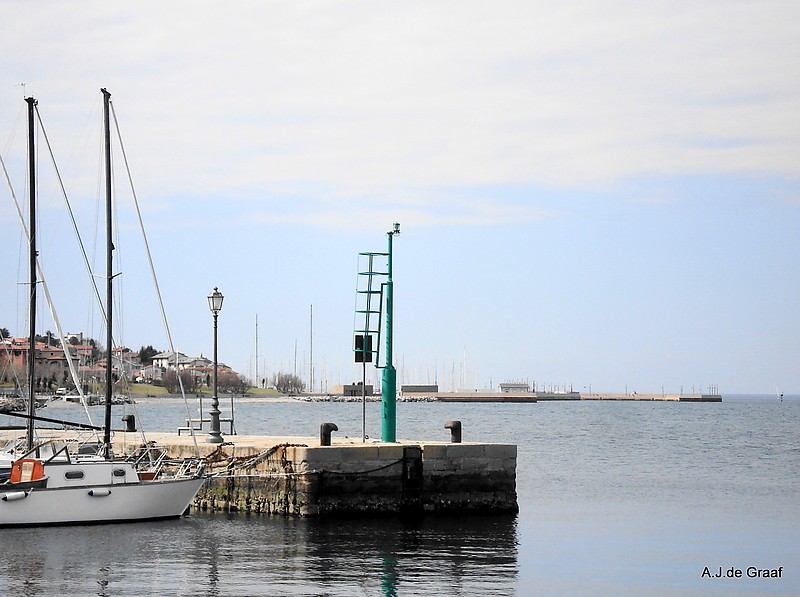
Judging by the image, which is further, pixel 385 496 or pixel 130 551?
pixel 385 496

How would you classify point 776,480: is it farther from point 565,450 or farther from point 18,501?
point 18,501

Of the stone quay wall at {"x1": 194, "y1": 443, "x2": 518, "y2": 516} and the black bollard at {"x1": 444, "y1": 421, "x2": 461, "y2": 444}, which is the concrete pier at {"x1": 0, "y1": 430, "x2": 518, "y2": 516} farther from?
the black bollard at {"x1": 444, "y1": 421, "x2": 461, "y2": 444}

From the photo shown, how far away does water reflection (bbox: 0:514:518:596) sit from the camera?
67.9 feet

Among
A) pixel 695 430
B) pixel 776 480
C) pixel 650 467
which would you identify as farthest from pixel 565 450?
pixel 695 430

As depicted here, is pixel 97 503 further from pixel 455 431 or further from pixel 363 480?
pixel 455 431

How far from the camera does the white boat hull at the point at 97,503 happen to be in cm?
2670

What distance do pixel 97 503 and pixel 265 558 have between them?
5.83 m

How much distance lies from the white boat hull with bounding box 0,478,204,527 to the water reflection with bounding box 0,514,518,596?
32cm

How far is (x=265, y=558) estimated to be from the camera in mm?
23281

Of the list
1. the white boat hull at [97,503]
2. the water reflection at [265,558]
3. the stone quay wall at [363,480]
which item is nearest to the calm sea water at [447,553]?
the water reflection at [265,558]

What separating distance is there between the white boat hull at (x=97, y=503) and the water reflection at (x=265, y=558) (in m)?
0.32

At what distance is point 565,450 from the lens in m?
66.4

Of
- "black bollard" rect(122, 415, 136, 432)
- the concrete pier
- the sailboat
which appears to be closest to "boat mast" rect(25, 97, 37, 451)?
the sailboat

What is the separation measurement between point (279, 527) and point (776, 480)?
27.4m
